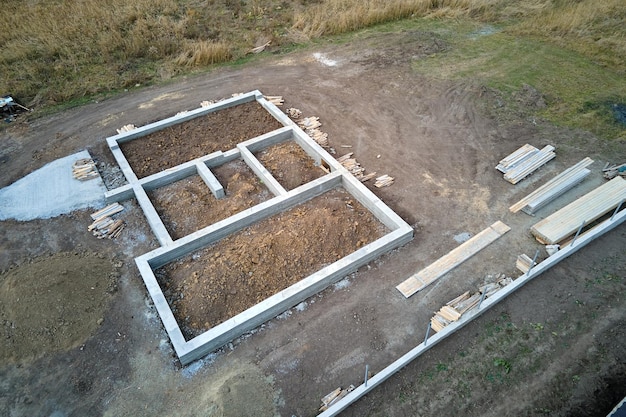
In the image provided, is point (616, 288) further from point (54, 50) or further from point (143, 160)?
point (54, 50)

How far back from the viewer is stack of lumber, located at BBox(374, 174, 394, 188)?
1097cm

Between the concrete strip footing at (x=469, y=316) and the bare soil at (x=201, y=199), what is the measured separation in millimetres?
5153

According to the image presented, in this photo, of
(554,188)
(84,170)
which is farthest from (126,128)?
(554,188)

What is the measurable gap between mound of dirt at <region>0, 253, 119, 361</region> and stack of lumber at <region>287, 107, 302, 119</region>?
714 cm

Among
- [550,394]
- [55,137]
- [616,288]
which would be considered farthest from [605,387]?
[55,137]

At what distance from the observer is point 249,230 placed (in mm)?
9898

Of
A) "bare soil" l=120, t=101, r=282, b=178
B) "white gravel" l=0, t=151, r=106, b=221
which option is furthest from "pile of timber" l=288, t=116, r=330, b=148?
"white gravel" l=0, t=151, r=106, b=221

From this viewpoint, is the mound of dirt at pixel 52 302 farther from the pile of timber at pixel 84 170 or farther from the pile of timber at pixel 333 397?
the pile of timber at pixel 333 397

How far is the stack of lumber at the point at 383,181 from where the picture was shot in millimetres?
10966

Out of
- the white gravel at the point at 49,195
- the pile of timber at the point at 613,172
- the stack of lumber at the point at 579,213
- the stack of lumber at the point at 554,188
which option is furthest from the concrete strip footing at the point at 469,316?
the white gravel at the point at 49,195

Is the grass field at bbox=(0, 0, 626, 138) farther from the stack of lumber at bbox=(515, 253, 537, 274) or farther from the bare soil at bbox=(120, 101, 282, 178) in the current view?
the stack of lumber at bbox=(515, 253, 537, 274)

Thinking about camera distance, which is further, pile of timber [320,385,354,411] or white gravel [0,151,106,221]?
white gravel [0,151,106,221]

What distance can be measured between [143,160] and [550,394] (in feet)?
36.3

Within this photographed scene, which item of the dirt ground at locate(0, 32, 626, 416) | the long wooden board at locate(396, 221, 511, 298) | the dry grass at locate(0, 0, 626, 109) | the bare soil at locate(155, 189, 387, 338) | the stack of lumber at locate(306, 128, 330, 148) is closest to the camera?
the dirt ground at locate(0, 32, 626, 416)
